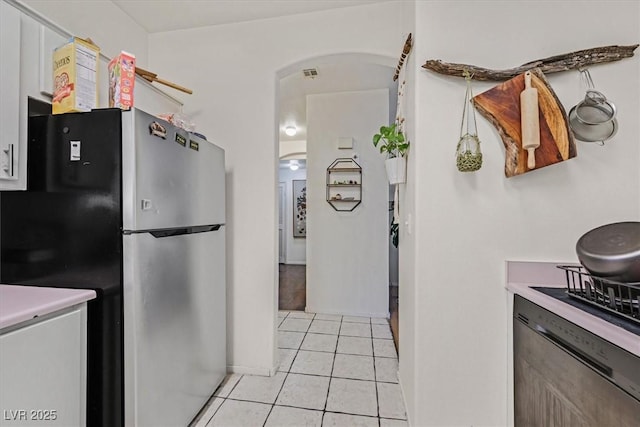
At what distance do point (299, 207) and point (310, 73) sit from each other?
4896 millimetres

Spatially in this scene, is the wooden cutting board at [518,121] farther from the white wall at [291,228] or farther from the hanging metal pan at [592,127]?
the white wall at [291,228]

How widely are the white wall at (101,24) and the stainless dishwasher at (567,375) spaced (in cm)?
275

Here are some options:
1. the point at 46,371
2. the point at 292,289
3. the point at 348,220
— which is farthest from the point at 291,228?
the point at 46,371

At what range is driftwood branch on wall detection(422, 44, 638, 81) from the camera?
125 centimetres

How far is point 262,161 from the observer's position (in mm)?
2227

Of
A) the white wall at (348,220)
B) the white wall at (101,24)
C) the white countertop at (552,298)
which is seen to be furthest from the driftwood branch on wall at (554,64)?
the white wall at (348,220)

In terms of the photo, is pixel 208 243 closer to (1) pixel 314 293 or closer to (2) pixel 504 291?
(2) pixel 504 291

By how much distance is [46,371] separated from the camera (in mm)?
1047

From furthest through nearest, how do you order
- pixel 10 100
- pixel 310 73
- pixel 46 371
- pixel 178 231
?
pixel 310 73
pixel 178 231
pixel 10 100
pixel 46 371

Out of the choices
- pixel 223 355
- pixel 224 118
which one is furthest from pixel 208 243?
pixel 224 118

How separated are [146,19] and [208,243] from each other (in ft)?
6.07

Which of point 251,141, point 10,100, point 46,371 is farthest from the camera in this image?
point 251,141

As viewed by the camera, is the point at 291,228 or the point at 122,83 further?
the point at 291,228

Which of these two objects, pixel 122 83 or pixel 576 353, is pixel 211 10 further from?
pixel 576 353
